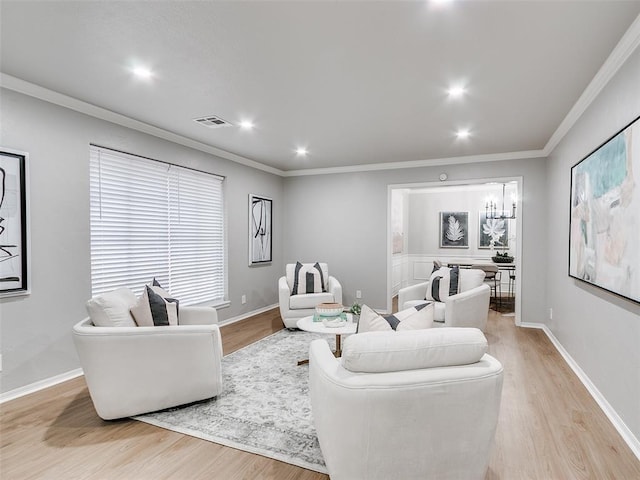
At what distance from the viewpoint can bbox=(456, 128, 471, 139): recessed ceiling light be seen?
4035 mm

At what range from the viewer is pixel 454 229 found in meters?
8.13

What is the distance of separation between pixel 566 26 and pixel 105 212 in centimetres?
400

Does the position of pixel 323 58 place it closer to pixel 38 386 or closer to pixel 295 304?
pixel 295 304

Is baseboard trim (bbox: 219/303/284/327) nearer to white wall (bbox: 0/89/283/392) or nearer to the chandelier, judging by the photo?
white wall (bbox: 0/89/283/392)

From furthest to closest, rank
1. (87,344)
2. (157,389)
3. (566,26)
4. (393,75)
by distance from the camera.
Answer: (393,75) → (157,389) → (87,344) → (566,26)

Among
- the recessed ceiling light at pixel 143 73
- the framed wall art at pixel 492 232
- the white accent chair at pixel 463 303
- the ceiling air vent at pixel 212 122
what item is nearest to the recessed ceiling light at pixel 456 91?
the white accent chair at pixel 463 303

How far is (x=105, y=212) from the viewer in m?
3.61

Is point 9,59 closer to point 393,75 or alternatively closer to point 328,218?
point 393,75

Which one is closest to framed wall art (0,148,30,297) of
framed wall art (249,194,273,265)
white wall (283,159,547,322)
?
framed wall art (249,194,273,265)

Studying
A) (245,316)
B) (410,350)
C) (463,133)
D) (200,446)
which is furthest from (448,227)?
(200,446)

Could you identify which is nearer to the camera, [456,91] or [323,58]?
[323,58]

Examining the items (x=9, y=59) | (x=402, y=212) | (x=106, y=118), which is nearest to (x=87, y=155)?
(x=106, y=118)

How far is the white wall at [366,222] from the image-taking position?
498cm

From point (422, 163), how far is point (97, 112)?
429 centimetres
